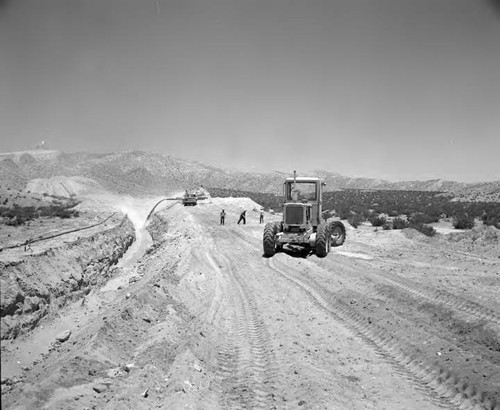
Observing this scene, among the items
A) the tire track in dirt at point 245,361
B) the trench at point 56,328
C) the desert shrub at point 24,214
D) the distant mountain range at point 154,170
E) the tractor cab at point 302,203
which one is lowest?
the trench at point 56,328

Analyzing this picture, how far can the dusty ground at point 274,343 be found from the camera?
5.49 meters

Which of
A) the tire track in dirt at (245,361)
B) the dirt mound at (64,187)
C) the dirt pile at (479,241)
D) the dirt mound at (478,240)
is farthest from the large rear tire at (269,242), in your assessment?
the dirt mound at (64,187)

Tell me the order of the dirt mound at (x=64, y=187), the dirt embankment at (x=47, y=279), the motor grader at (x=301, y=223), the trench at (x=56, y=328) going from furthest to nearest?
the dirt mound at (x=64, y=187)
the motor grader at (x=301, y=223)
the dirt embankment at (x=47, y=279)
the trench at (x=56, y=328)

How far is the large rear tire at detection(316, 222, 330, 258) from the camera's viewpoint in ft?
50.7

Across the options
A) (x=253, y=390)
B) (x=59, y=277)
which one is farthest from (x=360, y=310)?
(x=59, y=277)

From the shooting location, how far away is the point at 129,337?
758 centimetres

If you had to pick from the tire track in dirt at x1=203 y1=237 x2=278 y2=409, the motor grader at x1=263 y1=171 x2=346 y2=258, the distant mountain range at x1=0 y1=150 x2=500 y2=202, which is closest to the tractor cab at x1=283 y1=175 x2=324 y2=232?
the motor grader at x1=263 y1=171 x2=346 y2=258

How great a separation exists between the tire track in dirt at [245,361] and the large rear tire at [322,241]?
5.70 m

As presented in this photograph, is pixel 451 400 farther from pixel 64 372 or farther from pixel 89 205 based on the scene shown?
pixel 89 205

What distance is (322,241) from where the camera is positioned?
50.7 feet

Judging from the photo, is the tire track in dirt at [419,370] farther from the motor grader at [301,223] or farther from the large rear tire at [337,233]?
the large rear tire at [337,233]

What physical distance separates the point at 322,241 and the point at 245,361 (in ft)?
30.4

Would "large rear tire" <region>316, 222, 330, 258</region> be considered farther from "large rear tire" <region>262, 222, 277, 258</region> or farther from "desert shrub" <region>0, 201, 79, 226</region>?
"desert shrub" <region>0, 201, 79, 226</region>

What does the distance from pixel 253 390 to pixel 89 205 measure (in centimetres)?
4340
